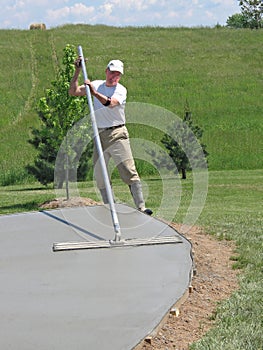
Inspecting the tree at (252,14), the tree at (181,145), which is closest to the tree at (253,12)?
the tree at (252,14)

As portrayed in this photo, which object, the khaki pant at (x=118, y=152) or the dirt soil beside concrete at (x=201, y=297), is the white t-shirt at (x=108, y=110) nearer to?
the khaki pant at (x=118, y=152)

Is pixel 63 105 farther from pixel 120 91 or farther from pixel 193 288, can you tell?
pixel 193 288

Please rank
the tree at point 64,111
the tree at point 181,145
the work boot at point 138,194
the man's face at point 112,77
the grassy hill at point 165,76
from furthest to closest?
1. the grassy hill at point 165,76
2. the tree at point 181,145
3. the tree at point 64,111
4. the work boot at point 138,194
5. the man's face at point 112,77

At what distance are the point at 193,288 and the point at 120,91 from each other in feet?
9.27

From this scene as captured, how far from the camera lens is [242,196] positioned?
1644 cm

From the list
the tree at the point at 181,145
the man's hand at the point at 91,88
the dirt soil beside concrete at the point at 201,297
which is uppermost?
the man's hand at the point at 91,88

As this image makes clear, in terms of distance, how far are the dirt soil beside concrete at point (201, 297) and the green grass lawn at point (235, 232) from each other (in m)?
0.09

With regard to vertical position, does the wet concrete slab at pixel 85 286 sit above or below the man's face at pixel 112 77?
below

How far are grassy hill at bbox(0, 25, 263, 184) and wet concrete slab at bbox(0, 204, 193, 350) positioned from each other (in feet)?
55.1

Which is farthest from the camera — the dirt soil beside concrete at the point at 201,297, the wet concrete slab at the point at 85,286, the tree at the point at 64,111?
the tree at the point at 64,111

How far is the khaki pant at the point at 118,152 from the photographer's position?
7.64 metres

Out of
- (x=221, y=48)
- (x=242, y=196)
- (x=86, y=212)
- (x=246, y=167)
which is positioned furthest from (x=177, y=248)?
(x=221, y=48)

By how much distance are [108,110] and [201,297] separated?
10.0 ft

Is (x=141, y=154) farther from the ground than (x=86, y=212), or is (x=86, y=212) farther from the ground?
(x=86, y=212)
